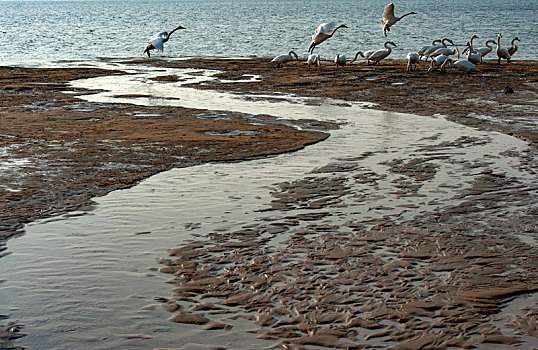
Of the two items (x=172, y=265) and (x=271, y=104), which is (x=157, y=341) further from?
(x=271, y=104)

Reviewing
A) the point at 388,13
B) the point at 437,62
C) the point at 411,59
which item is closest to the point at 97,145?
the point at 388,13

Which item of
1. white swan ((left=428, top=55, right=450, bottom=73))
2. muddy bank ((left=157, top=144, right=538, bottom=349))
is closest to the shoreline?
white swan ((left=428, top=55, right=450, bottom=73))

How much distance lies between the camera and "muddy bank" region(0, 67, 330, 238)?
317 inches

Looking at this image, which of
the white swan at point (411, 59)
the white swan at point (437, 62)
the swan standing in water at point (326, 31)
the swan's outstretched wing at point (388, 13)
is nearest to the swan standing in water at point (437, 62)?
the white swan at point (437, 62)

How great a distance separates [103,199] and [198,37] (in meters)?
43.7

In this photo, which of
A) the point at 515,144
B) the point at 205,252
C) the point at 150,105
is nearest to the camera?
the point at 205,252

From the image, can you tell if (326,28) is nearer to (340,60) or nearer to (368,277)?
(340,60)

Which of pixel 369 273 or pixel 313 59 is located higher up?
pixel 313 59

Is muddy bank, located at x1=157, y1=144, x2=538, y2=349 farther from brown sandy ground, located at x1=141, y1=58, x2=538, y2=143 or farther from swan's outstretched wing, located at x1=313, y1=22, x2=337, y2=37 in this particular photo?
swan's outstretched wing, located at x1=313, y1=22, x2=337, y2=37

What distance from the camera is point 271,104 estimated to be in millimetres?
16047

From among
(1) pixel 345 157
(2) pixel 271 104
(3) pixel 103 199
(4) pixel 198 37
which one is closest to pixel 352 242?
(3) pixel 103 199

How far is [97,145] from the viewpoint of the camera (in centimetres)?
1071

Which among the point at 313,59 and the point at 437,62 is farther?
the point at 313,59

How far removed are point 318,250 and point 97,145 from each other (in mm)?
5665
